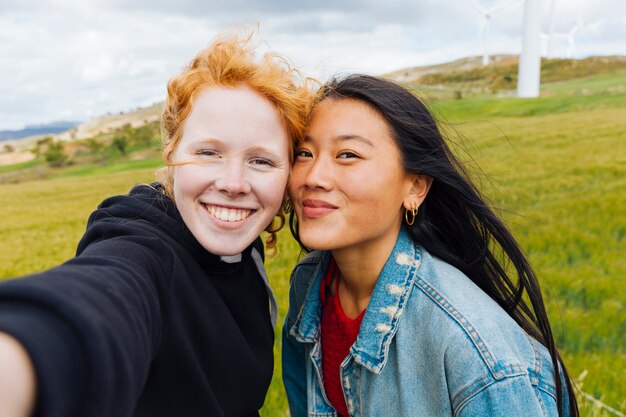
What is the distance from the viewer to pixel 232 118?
1.92 m

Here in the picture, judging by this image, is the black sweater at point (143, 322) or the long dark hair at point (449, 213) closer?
the black sweater at point (143, 322)

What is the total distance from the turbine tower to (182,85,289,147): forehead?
28.4 metres

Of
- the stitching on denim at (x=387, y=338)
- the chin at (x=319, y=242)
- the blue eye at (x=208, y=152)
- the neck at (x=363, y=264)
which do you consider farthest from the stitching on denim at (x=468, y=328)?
the blue eye at (x=208, y=152)

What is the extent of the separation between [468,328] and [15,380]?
1.40m

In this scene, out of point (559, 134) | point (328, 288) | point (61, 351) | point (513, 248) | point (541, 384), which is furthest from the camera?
point (559, 134)

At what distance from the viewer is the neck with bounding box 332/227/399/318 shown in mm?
2297

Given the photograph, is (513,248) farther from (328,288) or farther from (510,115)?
(510,115)

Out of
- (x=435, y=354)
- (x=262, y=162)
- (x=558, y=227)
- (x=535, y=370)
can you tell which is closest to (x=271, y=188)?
(x=262, y=162)

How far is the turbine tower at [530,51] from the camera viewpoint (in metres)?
27.3

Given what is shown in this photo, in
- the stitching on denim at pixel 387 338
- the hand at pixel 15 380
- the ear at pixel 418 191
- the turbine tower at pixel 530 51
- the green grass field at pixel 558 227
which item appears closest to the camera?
the hand at pixel 15 380

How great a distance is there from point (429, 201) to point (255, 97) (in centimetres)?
95

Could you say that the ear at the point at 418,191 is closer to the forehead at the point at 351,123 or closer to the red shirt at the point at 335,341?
the forehead at the point at 351,123

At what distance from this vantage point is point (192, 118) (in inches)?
77.7

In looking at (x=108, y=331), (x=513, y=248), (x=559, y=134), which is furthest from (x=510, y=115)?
(x=108, y=331)
